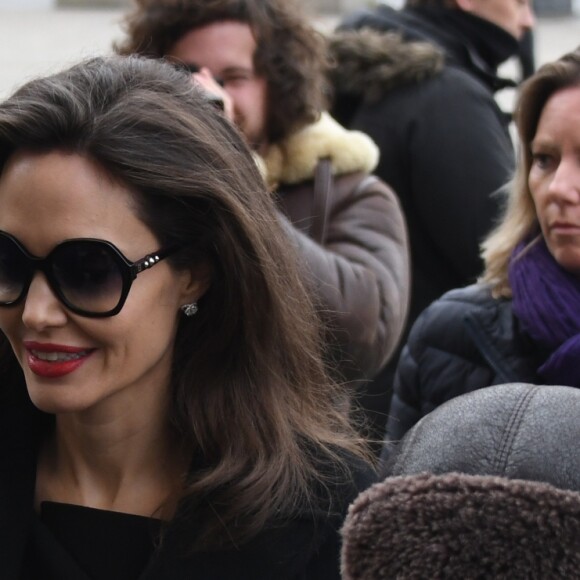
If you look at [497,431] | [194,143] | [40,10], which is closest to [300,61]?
[194,143]

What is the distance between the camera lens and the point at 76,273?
1890mm

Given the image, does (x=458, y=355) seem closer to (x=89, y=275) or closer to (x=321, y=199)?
(x=321, y=199)

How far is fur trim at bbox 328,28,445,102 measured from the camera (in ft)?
12.3

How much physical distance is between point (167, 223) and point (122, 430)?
1.09 feet

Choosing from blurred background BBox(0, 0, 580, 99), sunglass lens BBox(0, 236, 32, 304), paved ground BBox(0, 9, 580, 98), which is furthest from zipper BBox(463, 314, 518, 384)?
blurred background BBox(0, 0, 580, 99)

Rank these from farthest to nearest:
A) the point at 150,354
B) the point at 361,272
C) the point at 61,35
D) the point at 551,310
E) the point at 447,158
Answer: the point at 61,35
the point at 447,158
the point at 361,272
the point at 551,310
the point at 150,354

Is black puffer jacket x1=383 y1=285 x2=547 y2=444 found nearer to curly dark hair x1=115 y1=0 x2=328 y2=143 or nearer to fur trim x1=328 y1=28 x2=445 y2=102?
curly dark hair x1=115 y1=0 x2=328 y2=143

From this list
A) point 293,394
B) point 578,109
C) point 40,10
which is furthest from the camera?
point 40,10

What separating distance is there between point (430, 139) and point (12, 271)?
196 cm

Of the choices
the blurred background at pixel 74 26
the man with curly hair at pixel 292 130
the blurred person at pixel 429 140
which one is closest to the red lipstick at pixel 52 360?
the man with curly hair at pixel 292 130

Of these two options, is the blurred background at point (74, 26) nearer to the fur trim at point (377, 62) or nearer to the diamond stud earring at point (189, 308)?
the fur trim at point (377, 62)

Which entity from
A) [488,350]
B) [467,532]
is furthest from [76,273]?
[488,350]

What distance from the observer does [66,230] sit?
1.89 m

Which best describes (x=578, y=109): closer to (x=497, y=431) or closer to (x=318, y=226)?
(x=318, y=226)
